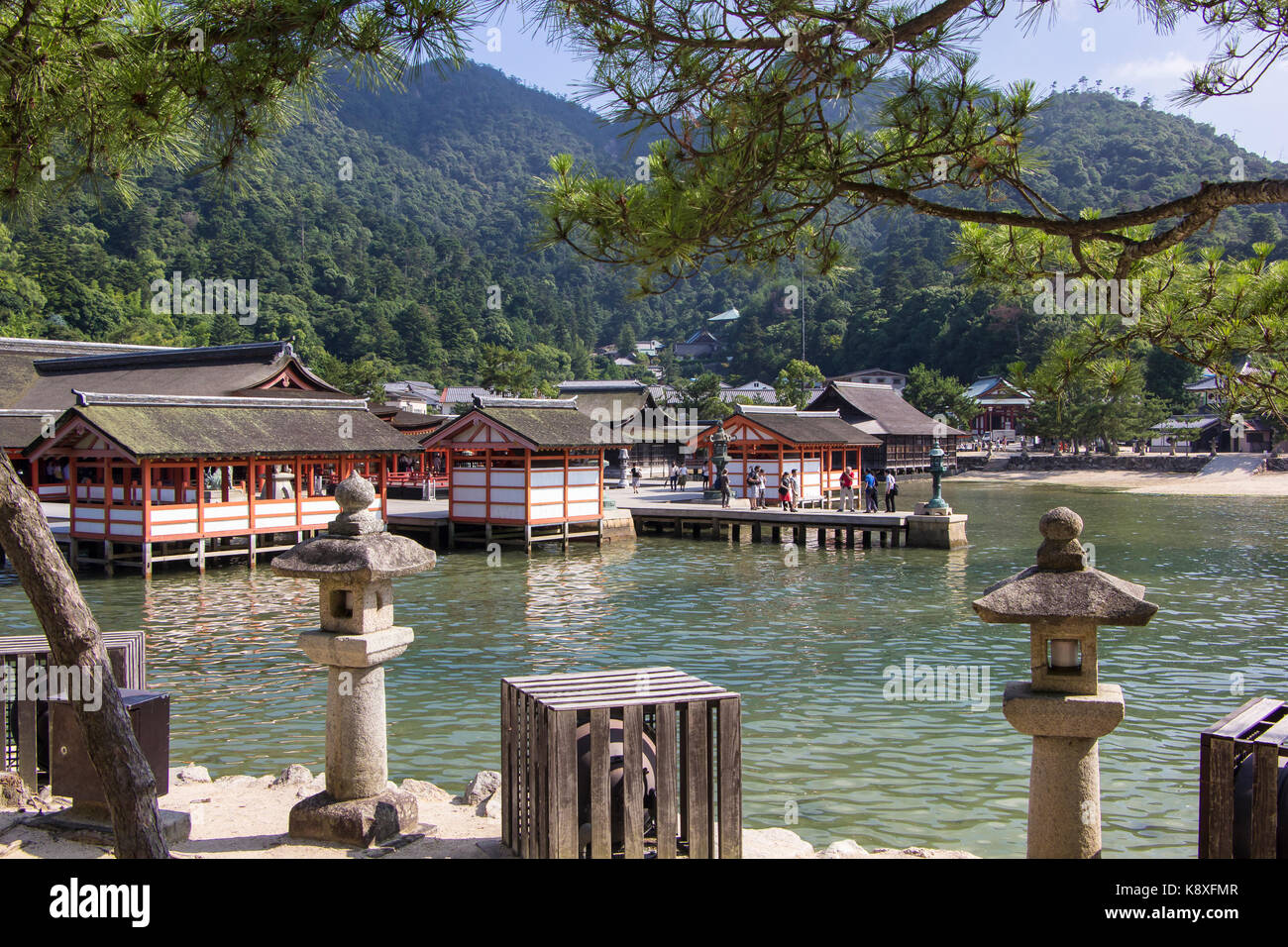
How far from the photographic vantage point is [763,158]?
20.2 feet

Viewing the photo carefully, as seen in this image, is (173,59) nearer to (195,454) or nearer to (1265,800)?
(1265,800)

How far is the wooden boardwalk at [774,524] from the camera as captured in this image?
2822 cm

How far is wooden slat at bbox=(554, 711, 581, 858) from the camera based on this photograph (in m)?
5.21

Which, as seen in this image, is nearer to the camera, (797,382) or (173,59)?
(173,59)

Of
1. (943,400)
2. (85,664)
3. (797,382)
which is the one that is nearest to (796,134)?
(85,664)

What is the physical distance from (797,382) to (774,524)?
43405 mm

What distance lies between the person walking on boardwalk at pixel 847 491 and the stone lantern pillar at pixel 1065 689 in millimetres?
26078

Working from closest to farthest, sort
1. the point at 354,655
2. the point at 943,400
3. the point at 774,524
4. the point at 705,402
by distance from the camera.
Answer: the point at 354,655
the point at 774,524
the point at 705,402
the point at 943,400

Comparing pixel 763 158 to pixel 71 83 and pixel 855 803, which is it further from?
pixel 855 803

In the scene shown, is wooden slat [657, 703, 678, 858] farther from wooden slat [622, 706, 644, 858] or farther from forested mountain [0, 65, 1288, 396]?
forested mountain [0, 65, 1288, 396]

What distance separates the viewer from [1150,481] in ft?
167

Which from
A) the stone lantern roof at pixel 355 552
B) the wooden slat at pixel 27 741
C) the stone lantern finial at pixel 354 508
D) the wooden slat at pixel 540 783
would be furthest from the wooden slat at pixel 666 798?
the wooden slat at pixel 27 741

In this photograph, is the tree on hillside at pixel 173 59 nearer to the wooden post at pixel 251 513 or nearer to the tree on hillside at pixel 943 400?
the wooden post at pixel 251 513

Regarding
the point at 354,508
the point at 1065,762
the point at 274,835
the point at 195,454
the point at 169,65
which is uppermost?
the point at 169,65
